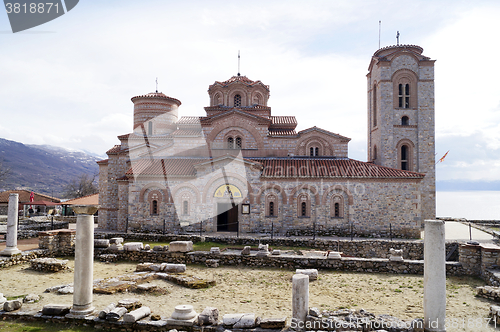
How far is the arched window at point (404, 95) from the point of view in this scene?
20750 mm

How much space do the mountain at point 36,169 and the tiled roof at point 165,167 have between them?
93361 mm

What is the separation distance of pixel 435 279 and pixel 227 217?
13.2 metres

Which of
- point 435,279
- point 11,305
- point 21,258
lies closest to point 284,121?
point 21,258

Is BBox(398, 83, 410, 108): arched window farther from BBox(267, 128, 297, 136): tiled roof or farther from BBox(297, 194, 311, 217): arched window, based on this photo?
BBox(297, 194, 311, 217): arched window

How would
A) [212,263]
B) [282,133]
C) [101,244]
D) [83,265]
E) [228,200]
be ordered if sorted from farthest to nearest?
[282,133] < [228,200] < [101,244] < [212,263] < [83,265]

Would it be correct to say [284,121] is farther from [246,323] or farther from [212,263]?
[246,323]

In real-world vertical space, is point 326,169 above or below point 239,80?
below

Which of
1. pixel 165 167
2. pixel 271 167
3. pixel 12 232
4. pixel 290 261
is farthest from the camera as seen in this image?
pixel 165 167

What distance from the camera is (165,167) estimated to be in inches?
738

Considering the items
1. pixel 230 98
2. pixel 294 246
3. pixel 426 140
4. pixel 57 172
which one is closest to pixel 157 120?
pixel 230 98

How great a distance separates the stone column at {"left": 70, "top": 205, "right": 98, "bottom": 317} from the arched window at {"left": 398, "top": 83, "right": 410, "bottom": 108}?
65.1 ft

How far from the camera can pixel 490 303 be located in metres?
7.58

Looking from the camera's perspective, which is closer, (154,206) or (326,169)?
(326,169)

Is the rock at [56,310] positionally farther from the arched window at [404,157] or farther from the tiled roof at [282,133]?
the arched window at [404,157]
